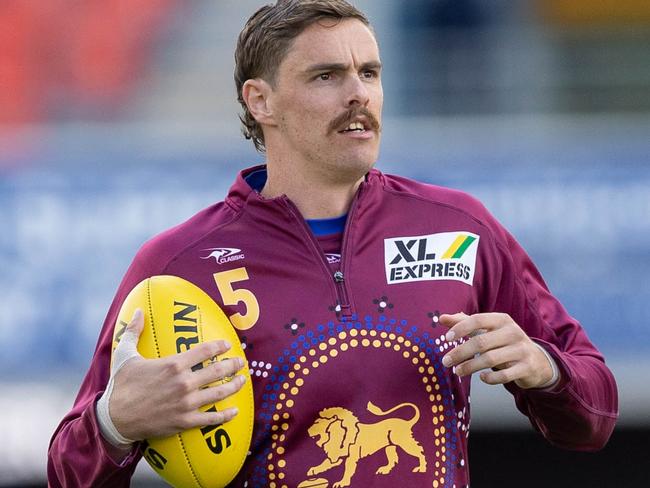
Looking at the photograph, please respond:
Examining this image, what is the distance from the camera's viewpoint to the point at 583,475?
7.39 m

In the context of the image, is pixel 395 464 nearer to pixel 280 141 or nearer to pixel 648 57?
pixel 280 141

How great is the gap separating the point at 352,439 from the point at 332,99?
74 centimetres

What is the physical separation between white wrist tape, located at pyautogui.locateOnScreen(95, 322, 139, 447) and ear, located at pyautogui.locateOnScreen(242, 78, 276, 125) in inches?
26.5

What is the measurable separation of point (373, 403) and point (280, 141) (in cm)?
A: 68

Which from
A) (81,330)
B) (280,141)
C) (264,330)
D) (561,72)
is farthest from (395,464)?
(561,72)

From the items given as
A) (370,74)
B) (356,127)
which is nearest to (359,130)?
(356,127)

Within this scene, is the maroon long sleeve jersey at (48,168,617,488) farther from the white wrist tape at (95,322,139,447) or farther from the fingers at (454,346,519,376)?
the fingers at (454,346,519,376)

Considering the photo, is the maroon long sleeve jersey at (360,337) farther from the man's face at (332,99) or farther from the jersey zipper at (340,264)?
the man's face at (332,99)

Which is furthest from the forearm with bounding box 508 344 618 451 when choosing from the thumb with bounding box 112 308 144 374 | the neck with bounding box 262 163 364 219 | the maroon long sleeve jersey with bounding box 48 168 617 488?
the thumb with bounding box 112 308 144 374

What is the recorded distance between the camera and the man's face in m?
2.88

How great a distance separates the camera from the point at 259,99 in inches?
122

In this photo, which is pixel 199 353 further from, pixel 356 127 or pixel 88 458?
pixel 356 127

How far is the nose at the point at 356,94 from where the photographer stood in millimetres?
2873

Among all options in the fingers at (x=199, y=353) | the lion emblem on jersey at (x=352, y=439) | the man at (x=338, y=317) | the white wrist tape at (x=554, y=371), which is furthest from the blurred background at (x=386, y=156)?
the fingers at (x=199, y=353)
